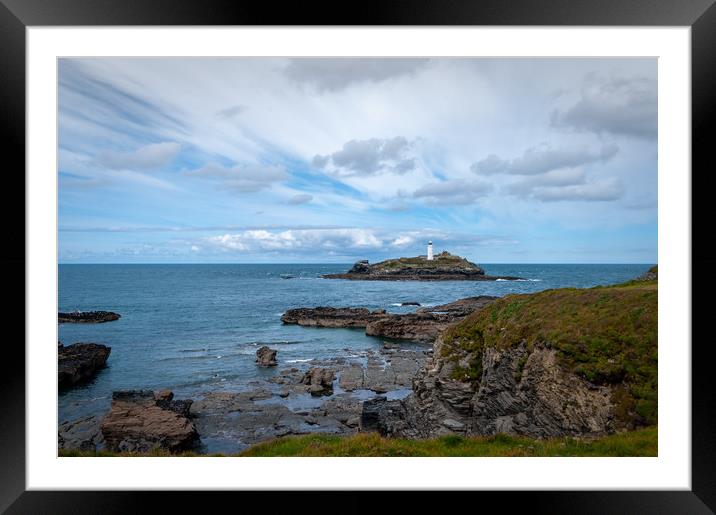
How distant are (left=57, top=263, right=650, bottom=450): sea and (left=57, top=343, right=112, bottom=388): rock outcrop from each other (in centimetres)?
75

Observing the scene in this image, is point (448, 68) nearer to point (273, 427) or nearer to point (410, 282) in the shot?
point (273, 427)

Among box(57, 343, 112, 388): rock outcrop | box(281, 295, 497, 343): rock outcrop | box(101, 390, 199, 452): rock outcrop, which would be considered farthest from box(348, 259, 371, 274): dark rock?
box(101, 390, 199, 452): rock outcrop

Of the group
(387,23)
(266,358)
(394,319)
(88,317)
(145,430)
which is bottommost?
(266,358)

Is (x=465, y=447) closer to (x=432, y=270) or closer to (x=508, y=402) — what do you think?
(x=508, y=402)

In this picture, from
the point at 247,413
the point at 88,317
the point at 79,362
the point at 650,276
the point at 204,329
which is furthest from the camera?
the point at 88,317

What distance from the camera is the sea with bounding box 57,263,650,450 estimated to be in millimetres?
21359

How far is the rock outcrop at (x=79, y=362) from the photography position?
812 inches

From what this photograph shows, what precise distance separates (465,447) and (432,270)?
63.3 metres

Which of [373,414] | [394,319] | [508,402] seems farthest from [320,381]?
[394,319]

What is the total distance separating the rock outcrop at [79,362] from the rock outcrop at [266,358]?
945 cm

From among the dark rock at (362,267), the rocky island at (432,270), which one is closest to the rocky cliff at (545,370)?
the rocky island at (432,270)

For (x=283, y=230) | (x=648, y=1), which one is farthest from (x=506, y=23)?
(x=283, y=230)

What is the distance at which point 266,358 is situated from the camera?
76.0ft

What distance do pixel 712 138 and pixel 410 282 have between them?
62850mm
